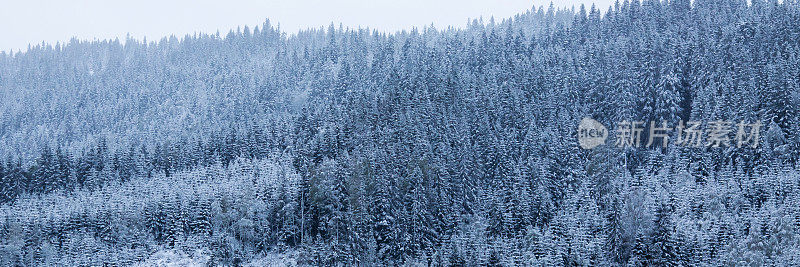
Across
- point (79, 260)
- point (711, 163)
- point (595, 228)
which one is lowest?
point (79, 260)

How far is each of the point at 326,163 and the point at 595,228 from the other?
32.6 meters

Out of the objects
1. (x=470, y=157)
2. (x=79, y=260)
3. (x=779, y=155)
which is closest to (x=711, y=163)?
(x=779, y=155)

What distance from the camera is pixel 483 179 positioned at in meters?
92.6

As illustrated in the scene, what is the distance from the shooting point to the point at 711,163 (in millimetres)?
85000

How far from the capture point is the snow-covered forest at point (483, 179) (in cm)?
7438

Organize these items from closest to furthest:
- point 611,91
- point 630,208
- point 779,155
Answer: point 630,208 < point 779,155 < point 611,91

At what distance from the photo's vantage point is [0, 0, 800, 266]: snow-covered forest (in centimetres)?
7438

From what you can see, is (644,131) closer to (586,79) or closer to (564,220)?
(586,79)

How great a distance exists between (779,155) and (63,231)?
290ft

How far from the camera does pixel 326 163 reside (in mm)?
89875

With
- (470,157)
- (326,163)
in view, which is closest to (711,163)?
(470,157)

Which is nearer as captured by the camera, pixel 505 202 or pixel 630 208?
pixel 630 208

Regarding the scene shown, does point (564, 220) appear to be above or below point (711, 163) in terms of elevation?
below

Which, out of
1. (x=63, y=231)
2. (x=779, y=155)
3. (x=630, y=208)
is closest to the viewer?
(x=630, y=208)
